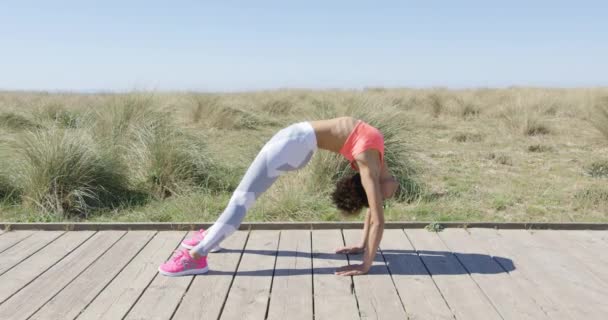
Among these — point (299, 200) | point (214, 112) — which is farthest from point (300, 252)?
point (214, 112)

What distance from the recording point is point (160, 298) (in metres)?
2.76

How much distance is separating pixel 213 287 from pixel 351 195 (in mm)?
966

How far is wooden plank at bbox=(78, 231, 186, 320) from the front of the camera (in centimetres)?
260

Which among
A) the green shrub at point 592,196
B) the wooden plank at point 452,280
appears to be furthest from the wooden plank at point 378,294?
the green shrub at point 592,196

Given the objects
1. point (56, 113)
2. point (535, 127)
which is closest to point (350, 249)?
point (56, 113)

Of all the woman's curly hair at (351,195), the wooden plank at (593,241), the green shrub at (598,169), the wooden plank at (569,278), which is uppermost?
the woman's curly hair at (351,195)

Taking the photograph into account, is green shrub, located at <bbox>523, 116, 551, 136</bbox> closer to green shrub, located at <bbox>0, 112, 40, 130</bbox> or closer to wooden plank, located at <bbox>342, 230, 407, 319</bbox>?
wooden plank, located at <bbox>342, 230, 407, 319</bbox>

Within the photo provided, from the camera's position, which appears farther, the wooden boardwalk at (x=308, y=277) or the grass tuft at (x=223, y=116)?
the grass tuft at (x=223, y=116)

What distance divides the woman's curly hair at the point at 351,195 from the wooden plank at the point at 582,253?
1.40m

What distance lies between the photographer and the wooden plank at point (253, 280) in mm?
2625

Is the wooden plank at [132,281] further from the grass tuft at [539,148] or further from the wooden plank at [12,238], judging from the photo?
the grass tuft at [539,148]

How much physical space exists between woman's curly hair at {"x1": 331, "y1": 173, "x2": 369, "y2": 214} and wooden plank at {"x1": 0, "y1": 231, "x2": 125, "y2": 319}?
1583 millimetres

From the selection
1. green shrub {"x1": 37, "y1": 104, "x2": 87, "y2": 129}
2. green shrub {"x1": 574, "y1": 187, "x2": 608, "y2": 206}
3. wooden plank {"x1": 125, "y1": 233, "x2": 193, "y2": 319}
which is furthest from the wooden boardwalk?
green shrub {"x1": 37, "y1": 104, "x2": 87, "y2": 129}

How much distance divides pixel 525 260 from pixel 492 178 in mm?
3586
